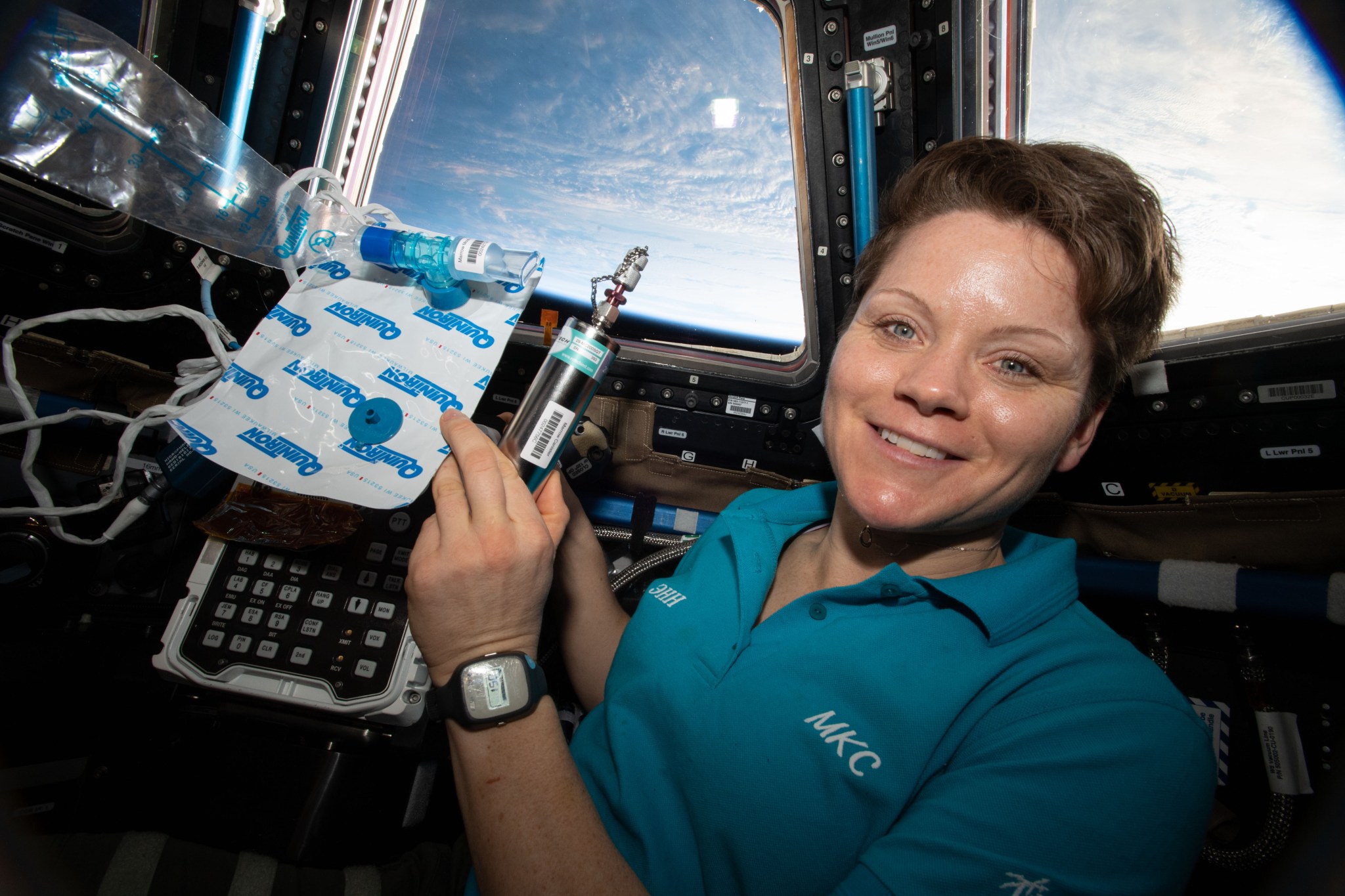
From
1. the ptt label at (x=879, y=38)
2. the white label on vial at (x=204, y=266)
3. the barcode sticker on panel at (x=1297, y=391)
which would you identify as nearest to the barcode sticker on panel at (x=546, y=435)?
the white label on vial at (x=204, y=266)

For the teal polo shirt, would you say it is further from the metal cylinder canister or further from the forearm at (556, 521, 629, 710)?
→ the metal cylinder canister

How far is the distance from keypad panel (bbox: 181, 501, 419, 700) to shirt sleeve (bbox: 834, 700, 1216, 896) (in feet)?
4.18

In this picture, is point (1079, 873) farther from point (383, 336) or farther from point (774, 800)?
point (383, 336)

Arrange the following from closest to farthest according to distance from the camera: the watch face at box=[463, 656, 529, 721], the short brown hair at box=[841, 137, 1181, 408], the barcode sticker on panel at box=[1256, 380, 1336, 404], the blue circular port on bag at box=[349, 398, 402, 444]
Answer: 1. the watch face at box=[463, 656, 529, 721]
2. the short brown hair at box=[841, 137, 1181, 408]
3. the blue circular port on bag at box=[349, 398, 402, 444]
4. the barcode sticker on panel at box=[1256, 380, 1336, 404]

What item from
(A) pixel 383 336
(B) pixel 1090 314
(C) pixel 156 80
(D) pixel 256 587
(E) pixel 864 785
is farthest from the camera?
(D) pixel 256 587

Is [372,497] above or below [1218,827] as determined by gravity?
above

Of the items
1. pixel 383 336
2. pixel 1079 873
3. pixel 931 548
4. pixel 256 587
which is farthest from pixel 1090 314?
pixel 256 587

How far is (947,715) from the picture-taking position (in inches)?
38.4

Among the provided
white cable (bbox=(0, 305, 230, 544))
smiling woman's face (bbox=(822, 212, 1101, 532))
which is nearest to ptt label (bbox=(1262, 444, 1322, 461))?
smiling woman's face (bbox=(822, 212, 1101, 532))

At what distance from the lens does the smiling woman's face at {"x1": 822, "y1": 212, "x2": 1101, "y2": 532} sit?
3.34 feet

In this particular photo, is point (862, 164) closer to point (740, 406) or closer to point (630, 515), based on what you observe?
point (740, 406)

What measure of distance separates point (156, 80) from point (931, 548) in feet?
7.01

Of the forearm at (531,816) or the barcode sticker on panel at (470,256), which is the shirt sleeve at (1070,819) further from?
the barcode sticker on panel at (470,256)

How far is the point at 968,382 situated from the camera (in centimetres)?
102
